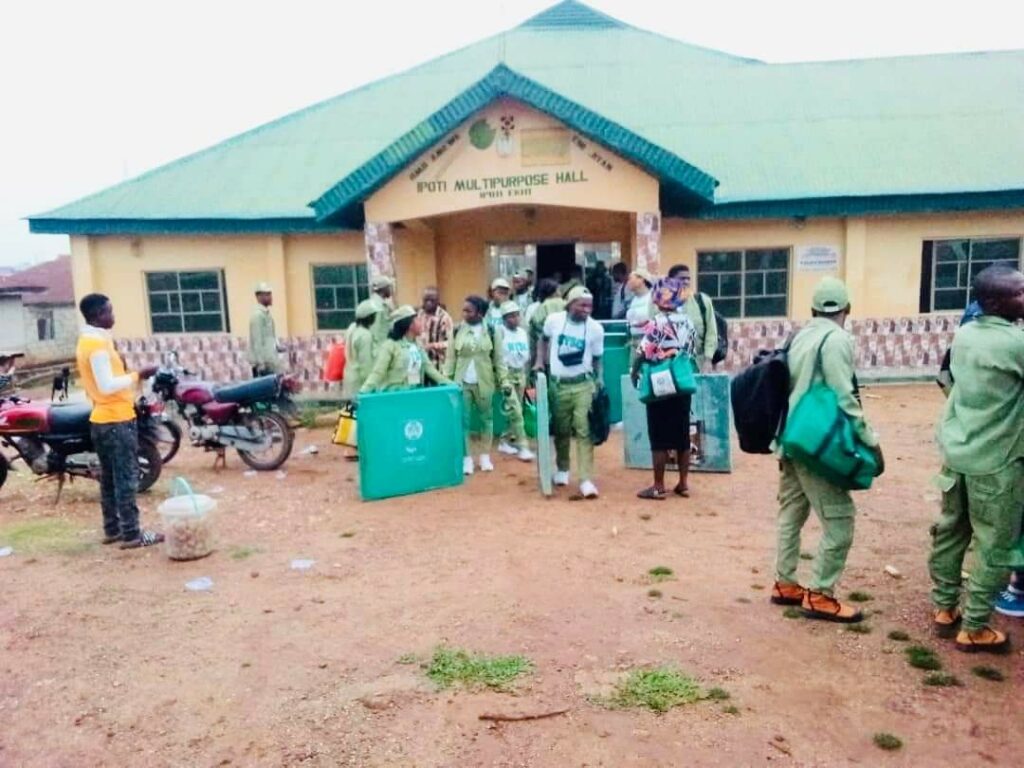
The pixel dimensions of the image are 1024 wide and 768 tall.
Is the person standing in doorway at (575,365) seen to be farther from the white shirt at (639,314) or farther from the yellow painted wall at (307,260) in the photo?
the yellow painted wall at (307,260)

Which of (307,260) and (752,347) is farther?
(307,260)

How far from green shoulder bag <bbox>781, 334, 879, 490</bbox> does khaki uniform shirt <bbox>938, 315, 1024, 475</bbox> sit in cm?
41

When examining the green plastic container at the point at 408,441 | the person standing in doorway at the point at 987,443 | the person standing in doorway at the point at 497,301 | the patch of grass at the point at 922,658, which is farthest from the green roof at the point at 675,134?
the patch of grass at the point at 922,658

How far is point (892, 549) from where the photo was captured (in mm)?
5410

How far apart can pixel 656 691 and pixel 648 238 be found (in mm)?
7806

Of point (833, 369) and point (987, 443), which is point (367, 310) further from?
point (987, 443)

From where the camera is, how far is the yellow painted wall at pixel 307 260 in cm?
1266

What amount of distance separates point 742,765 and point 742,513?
334 centimetres

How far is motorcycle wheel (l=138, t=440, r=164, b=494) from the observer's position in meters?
7.30

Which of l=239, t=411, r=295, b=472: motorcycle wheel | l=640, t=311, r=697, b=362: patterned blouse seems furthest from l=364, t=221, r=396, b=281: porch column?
l=640, t=311, r=697, b=362: patterned blouse

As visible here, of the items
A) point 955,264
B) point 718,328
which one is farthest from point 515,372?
point 955,264

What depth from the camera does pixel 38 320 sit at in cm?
2372

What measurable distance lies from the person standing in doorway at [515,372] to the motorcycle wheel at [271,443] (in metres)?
2.23

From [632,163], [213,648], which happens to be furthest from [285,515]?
[632,163]
